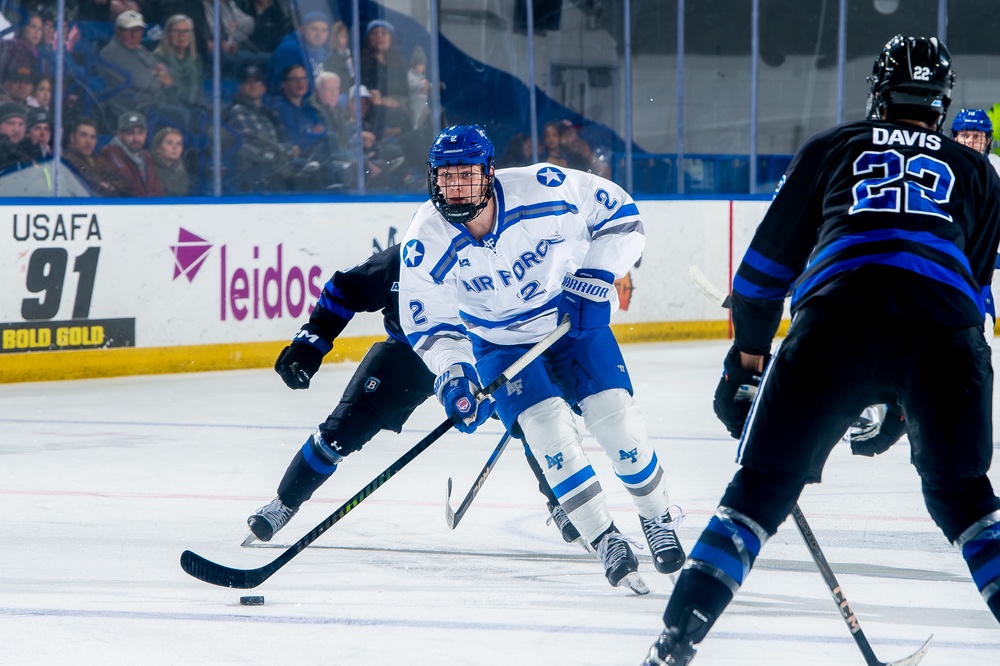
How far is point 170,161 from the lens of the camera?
7984 millimetres

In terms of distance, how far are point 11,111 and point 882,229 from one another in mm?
6267

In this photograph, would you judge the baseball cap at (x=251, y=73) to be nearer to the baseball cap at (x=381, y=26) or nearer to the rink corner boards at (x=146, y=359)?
the baseball cap at (x=381, y=26)

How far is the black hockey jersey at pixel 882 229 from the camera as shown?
2109 mm

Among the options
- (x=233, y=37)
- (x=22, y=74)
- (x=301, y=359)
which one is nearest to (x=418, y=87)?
(x=233, y=37)

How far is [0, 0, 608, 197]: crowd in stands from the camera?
7570 mm

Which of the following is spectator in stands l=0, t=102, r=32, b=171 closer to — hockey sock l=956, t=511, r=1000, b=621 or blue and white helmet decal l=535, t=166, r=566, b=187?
blue and white helmet decal l=535, t=166, r=566, b=187

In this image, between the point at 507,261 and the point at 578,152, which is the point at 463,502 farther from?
the point at 578,152

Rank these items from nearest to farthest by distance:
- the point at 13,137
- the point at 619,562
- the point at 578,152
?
the point at 619,562
the point at 13,137
the point at 578,152

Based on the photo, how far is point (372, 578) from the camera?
130 inches

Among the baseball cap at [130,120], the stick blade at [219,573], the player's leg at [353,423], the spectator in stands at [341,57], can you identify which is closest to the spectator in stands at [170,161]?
the baseball cap at [130,120]

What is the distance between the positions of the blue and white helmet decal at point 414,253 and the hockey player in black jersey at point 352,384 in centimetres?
37

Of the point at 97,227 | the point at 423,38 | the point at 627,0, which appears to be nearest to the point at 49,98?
the point at 97,227

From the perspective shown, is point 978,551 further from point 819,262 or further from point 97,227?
point 97,227

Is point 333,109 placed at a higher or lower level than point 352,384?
higher
